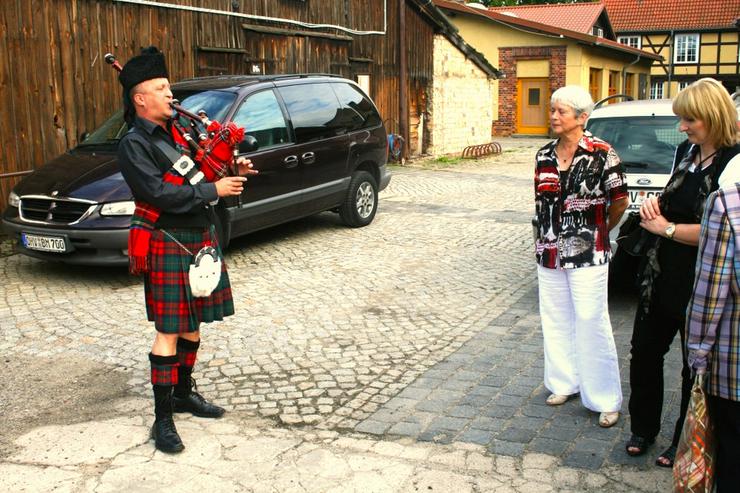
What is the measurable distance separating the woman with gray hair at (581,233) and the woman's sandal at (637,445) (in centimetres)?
34

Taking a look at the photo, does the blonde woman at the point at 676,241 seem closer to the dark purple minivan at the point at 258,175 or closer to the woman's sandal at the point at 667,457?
the woman's sandal at the point at 667,457

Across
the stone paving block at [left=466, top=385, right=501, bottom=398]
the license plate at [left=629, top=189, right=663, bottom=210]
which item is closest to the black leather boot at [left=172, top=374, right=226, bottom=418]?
the stone paving block at [left=466, top=385, right=501, bottom=398]

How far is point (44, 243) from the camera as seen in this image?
782cm

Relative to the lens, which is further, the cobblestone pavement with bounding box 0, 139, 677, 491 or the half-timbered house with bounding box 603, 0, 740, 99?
the half-timbered house with bounding box 603, 0, 740, 99

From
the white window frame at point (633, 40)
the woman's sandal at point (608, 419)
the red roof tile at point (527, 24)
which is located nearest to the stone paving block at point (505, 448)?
the woman's sandal at point (608, 419)

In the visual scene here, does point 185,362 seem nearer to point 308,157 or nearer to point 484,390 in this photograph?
point 484,390

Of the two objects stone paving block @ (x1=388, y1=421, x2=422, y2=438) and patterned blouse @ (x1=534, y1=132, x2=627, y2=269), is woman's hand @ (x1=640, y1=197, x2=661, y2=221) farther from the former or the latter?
stone paving block @ (x1=388, y1=421, x2=422, y2=438)

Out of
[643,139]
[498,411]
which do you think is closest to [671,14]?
[643,139]

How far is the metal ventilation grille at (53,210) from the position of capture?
773 cm

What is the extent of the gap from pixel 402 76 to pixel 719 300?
17.2 metres

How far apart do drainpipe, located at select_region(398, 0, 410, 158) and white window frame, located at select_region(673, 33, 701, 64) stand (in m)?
32.4

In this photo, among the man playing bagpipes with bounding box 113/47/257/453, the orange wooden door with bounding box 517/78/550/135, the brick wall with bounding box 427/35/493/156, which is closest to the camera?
the man playing bagpipes with bounding box 113/47/257/453

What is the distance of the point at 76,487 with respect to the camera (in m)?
3.90

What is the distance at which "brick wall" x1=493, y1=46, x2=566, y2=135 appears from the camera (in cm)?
3244
